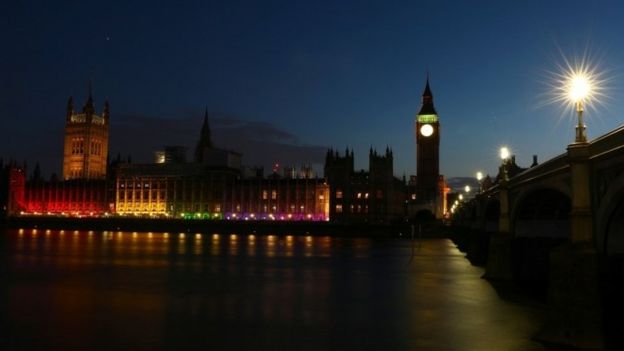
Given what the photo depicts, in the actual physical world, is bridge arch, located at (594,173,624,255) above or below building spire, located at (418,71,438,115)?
below

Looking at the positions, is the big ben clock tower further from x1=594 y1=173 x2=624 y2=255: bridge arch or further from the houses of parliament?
x1=594 y1=173 x2=624 y2=255: bridge arch

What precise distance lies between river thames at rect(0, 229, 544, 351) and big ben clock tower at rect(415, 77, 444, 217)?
121401mm

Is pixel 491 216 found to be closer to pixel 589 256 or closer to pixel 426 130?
pixel 589 256

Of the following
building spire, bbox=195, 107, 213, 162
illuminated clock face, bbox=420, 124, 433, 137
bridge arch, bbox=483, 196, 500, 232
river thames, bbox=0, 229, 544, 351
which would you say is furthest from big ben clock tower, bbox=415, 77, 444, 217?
river thames, bbox=0, 229, 544, 351

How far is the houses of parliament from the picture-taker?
142 m

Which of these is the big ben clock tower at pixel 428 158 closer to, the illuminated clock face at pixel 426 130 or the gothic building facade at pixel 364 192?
the illuminated clock face at pixel 426 130

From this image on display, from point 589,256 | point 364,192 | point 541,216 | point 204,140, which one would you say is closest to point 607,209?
point 589,256

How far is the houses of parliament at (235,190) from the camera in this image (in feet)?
465

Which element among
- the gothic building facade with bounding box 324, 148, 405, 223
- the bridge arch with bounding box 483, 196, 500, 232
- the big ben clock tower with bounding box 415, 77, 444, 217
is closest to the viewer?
the bridge arch with bounding box 483, 196, 500, 232

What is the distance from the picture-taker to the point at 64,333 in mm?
20281

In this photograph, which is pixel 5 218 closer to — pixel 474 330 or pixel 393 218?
pixel 393 218

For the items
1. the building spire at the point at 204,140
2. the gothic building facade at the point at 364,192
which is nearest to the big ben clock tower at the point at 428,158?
the gothic building facade at the point at 364,192

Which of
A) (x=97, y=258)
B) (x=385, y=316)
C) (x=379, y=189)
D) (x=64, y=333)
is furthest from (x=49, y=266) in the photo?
(x=379, y=189)

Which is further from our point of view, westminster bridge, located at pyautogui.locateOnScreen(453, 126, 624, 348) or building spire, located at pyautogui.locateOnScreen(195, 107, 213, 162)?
building spire, located at pyautogui.locateOnScreen(195, 107, 213, 162)
